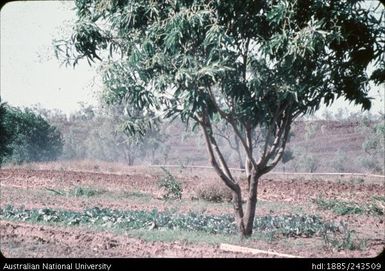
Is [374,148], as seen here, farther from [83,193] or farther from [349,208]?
[83,193]

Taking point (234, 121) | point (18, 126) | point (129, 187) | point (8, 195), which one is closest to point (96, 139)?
point (18, 126)

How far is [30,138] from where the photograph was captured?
151 feet

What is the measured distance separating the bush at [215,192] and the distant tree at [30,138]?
21313 millimetres

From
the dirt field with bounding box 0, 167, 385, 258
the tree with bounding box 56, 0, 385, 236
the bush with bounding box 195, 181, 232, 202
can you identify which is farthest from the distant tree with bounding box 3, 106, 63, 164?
the tree with bounding box 56, 0, 385, 236

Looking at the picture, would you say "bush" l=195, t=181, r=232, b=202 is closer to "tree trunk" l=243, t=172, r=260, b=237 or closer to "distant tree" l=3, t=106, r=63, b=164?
"tree trunk" l=243, t=172, r=260, b=237

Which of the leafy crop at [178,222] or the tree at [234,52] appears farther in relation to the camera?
the leafy crop at [178,222]

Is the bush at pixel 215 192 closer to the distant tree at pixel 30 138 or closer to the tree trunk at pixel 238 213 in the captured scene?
the tree trunk at pixel 238 213

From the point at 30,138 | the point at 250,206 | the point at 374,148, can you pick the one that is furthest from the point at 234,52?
the point at 374,148

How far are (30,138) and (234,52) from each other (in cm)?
4029

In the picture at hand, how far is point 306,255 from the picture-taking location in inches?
330

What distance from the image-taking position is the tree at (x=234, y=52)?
8.35 metres

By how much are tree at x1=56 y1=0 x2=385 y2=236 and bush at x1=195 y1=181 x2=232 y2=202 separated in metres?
8.55

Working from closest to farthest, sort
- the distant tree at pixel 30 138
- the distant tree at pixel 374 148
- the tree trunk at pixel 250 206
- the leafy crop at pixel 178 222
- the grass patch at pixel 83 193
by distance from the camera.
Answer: the tree trunk at pixel 250 206
the leafy crop at pixel 178 222
the grass patch at pixel 83 193
the distant tree at pixel 30 138
the distant tree at pixel 374 148

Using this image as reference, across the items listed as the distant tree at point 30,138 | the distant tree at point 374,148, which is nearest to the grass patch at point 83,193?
the distant tree at point 30,138
